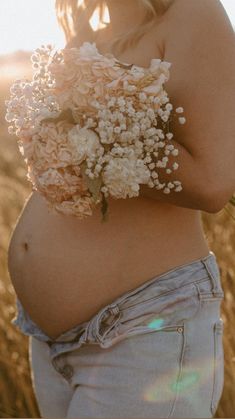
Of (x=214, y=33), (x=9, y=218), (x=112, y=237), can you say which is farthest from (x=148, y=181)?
(x=9, y=218)

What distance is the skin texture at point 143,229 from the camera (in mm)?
2236

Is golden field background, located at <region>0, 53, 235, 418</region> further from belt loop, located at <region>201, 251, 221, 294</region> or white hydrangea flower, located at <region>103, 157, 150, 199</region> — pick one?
white hydrangea flower, located at <region>103, 157, 150, 199</region>

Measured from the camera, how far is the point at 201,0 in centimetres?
232

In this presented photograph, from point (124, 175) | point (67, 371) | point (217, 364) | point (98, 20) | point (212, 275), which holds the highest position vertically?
point (98, 20)

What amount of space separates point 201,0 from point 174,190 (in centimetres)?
57

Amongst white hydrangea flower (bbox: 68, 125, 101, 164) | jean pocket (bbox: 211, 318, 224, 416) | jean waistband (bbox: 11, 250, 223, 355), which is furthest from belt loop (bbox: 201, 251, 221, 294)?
white hydrangea flower (bbox: 68, 125, 101, 164)

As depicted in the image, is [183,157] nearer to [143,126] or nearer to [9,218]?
[143,126]

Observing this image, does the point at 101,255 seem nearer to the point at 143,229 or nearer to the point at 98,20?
A: the point at 143,229

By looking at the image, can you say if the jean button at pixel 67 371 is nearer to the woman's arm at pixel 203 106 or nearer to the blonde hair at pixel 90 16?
the woman's arm at pixel 203 106

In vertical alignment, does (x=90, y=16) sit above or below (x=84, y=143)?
above

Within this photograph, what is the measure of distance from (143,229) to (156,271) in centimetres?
13

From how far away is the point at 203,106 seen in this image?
2.24 meters

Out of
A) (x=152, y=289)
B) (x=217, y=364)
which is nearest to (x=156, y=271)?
(x=152, y=289)

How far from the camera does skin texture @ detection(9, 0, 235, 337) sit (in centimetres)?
224
